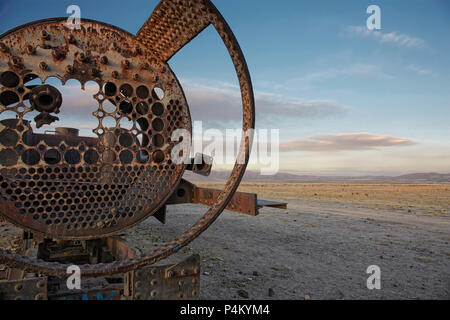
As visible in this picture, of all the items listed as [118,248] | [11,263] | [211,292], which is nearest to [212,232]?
[211,292]

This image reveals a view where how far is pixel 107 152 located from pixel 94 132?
245 mm

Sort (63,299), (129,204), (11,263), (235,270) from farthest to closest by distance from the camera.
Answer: (235,270) → (129,204) → (63,299) → (11,263)

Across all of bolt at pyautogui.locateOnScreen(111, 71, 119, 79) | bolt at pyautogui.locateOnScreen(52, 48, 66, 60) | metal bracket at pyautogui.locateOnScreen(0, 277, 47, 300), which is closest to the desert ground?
metal bracket at pyautogui.locateOnScreen(0, 277, 47, 300)

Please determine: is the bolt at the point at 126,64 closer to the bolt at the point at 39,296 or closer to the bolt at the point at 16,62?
the bolt at the point at 16,62

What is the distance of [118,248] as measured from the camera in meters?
3.19

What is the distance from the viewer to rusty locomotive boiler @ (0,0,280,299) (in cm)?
205

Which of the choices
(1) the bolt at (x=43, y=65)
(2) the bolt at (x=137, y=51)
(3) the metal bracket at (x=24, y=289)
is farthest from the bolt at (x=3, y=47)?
(3) the metal bracket at (x=24, y=289)

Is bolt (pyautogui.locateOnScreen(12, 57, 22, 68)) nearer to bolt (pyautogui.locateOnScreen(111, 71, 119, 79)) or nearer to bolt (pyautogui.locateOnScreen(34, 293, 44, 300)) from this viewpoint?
bolt (pyautogui.locateOnScreen(111, 71, 119, 79))

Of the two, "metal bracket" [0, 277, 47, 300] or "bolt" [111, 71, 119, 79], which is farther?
"bolt" [111, 71, 119, 79]

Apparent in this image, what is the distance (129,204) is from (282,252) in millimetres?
3700

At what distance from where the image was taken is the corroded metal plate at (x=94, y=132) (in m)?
2.09

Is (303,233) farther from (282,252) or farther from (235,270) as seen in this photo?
(235,270)

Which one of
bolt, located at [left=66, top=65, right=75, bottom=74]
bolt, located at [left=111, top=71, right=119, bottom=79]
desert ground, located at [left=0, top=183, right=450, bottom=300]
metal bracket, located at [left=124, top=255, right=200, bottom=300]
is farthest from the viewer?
desert ground, located at [left=0, top=183, right=450, bottom=300]

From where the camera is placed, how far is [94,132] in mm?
2287
